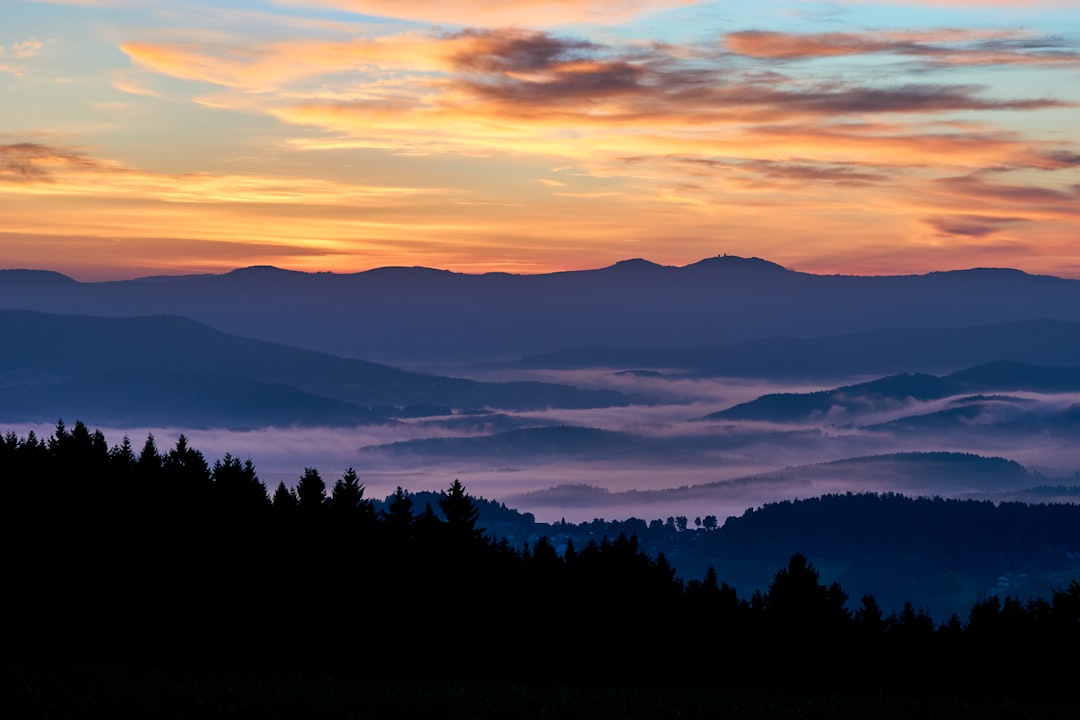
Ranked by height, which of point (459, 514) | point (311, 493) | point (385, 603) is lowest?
point (385, 603)

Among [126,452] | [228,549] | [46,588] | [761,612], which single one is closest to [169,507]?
[228,549]

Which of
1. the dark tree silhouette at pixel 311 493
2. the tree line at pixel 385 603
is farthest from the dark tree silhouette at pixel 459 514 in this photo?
the dark tree silhouette at pixel 311 493

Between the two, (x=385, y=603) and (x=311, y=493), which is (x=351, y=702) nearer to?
(x=385, y=603)

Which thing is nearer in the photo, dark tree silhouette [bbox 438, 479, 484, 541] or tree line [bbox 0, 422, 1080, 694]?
tree line [bbox 0, 422, 1080, 694]

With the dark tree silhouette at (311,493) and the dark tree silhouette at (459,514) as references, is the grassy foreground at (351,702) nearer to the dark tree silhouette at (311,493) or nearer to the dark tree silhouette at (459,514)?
the dark tree silhouette at (311,493)

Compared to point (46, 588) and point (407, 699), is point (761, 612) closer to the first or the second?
point (46, 588)

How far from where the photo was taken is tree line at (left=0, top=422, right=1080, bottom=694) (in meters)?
61.6

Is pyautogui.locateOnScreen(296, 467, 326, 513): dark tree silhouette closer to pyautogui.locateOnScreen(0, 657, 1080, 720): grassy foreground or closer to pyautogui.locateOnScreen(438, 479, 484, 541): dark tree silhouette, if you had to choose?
pyautogui.locateOnScreen(438, 479, 484, 541): dark tree silhouette

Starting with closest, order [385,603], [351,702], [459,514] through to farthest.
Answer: [351,702] < [385,603] < [459,514]

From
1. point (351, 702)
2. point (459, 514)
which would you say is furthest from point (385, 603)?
point (351, 702)

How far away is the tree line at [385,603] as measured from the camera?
61562mm

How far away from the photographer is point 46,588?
62438 millimetres

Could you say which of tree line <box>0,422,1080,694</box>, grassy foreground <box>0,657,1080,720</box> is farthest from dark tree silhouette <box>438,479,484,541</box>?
grassy foreground <box>0,657,1080,720</box>

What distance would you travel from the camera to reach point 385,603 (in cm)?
6700
